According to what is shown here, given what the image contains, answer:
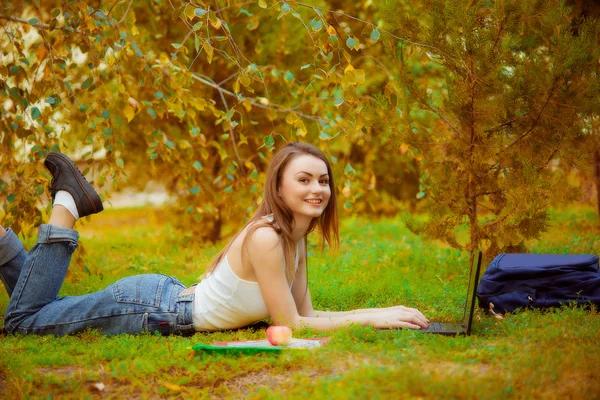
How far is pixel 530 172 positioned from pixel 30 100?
318cm

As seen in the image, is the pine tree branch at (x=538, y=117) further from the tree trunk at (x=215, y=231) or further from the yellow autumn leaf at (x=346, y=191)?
the tree trunk at (x=215, y=231)

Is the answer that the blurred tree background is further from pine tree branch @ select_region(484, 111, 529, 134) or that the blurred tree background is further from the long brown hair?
the long brown hair

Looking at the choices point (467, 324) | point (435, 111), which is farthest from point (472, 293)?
point (435, 111)

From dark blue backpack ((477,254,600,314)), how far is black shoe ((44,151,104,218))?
6.89 ft

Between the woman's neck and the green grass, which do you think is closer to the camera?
the green grass

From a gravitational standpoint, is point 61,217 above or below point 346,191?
below

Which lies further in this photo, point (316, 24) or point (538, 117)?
point (538, 117)

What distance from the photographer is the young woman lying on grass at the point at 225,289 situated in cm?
320

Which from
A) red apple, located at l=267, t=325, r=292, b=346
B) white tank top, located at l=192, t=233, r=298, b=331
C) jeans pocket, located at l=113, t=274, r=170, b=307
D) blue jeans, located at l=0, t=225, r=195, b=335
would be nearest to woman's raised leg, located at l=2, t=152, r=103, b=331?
blue jeans, located at l=0, t=225, r=195, b=335

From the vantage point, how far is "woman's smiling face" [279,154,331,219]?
3.27 m

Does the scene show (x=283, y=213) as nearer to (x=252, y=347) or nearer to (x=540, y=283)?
(x=252, y=347)

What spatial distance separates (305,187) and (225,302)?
67 cm

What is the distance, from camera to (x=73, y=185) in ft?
11.8

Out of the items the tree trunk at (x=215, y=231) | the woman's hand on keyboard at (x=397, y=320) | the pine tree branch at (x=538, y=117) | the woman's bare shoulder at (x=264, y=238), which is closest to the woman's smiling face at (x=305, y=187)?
the woman's bare shoulder at (x=264, y=238)
